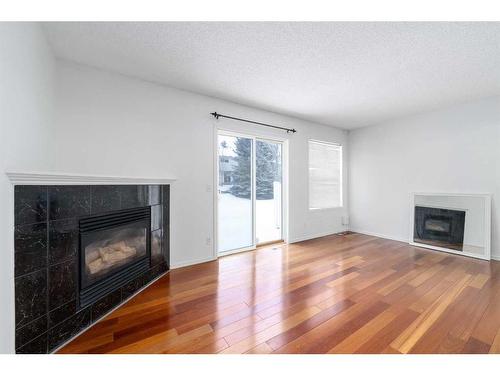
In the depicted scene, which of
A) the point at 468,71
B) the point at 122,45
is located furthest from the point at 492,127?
the point at 122,45

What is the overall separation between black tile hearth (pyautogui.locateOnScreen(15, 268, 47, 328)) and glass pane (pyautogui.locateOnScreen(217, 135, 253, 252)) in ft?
7.02

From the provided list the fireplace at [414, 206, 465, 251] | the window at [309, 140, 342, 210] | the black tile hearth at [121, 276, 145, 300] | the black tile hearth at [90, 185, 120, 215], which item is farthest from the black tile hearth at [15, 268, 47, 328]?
the fireplace at [414, 206, 465, 251]

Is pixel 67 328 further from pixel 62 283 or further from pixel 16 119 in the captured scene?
pixel 16 119

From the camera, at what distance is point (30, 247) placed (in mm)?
1355

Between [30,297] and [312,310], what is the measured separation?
210cm

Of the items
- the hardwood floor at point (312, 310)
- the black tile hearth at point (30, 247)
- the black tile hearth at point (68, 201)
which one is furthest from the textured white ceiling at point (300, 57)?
the hardwood floor at point (312, 310)

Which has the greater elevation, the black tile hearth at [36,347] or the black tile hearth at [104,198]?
the black tile hearth at [104,198]

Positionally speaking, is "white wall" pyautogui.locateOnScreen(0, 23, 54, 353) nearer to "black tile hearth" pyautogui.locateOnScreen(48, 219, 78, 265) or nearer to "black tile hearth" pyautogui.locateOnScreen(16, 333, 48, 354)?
"black tile hearth" pyautogui.locateOnScreen(16, 333, 48, 354)

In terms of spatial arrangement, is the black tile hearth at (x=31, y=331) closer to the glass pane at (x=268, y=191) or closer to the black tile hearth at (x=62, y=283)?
the black tile hearth at (x=62, y=283)

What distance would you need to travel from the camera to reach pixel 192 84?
2.78 meters

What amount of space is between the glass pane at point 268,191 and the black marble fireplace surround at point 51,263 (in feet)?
7.91

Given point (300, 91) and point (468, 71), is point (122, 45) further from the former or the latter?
point (468, 71)

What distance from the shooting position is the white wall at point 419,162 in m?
3.29

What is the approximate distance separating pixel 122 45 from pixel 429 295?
155 inches
